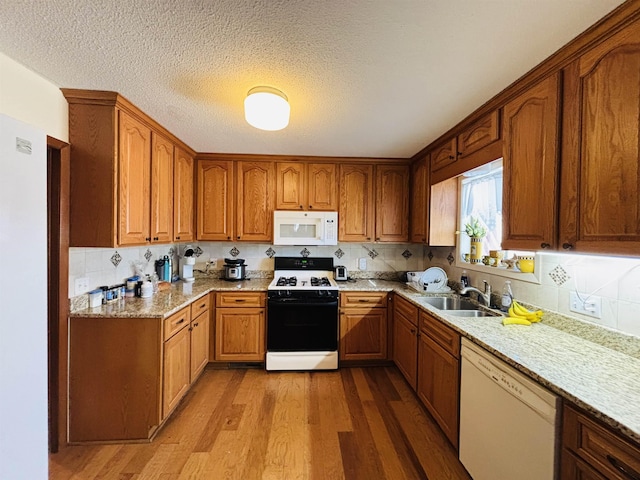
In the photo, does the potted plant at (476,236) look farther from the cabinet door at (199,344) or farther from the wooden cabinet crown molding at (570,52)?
the cabinet door at (199,344)

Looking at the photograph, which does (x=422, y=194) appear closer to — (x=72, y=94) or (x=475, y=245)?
(x=475, y=245)

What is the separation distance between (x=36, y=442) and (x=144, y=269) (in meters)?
1.59

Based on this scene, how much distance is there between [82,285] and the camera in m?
1.88

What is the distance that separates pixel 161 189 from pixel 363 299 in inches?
85.8

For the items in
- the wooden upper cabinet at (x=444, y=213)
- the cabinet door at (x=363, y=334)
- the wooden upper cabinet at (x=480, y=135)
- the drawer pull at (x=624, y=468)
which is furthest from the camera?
the cabinet door at (x=363, y=334)

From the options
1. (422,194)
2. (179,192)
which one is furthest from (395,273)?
(179,192)

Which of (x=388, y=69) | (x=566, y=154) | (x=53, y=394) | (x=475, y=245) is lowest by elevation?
(x=53, y=394)

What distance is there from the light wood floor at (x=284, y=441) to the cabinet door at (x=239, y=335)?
0.29 meters

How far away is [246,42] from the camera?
1.21m

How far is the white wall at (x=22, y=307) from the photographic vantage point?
1083 millimetres

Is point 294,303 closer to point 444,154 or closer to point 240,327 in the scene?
point 240,327

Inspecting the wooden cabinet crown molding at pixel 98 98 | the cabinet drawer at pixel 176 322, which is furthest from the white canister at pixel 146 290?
the wooden cabinet crown molding at pixel 98 98

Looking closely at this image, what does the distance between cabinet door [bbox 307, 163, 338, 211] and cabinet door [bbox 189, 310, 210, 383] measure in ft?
5.31

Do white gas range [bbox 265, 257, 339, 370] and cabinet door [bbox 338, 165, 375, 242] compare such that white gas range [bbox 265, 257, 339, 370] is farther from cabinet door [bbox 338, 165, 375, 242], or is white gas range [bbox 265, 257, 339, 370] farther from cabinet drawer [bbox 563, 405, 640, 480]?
cabinet drawer [bbox 563, 405, 640, 480]
